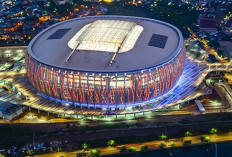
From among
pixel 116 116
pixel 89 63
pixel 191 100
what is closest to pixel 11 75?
pixel 89 63

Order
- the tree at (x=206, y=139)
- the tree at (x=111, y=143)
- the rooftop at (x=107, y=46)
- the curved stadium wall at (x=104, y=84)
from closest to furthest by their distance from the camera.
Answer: the tree at (x=111, y=143) → the tree at (x=206, y=139) → the curved stadium wall at (x=104, y=84) → the rooftop at (x=107, y=46)

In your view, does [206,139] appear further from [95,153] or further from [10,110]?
[10,110]

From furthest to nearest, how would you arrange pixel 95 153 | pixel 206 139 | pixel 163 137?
pixel 163 137, pixel 206 139, pixel 95 153

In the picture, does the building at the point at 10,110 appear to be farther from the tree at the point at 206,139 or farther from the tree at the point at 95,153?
the tree at the point at 206,139

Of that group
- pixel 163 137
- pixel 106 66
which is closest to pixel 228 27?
pixel 106 66

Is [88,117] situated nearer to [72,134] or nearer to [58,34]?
[72,134]

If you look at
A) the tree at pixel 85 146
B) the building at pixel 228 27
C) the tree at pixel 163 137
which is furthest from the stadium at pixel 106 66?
the building at pixel 228 27

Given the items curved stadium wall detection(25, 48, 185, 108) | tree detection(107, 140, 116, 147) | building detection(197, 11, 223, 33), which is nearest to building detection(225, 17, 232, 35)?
building detection(197, 11, 223, 33)

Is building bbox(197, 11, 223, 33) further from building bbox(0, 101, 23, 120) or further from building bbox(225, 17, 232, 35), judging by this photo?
building bbox(0, 101, 23, 120)
